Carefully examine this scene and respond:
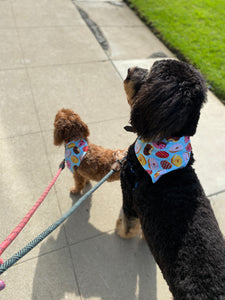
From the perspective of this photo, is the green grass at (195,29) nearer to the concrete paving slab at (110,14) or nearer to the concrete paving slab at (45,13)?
the concrete paving slab at (110,14)

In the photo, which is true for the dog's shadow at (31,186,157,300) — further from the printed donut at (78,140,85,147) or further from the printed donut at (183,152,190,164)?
the printed donut at (183,152,190,164)

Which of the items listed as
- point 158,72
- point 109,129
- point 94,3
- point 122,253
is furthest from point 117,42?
point 122,253

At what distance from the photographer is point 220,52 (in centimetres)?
602

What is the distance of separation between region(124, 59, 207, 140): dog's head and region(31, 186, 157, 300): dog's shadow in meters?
1.71

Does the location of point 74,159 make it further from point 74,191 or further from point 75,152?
point 74,191

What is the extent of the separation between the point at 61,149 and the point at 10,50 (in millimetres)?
3227

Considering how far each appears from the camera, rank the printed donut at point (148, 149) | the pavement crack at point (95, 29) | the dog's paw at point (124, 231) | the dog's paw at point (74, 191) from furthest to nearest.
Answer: the pavement crack at point (95, 29) < the dog's paw at point (74, 191) < the dog's paw at point (124, 231) < the printed donut at point (148, 149)

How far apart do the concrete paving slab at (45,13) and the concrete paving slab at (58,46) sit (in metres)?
0.34

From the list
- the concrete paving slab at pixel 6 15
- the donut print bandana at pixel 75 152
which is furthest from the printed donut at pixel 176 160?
the concrete paving slab at pixel 6 15

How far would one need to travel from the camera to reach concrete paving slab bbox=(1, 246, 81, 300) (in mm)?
2441

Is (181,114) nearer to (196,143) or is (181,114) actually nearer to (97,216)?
(97,216)

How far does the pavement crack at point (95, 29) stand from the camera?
19.2ft

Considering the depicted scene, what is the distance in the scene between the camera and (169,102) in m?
1.61

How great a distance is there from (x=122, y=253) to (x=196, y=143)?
2331 millimetres
